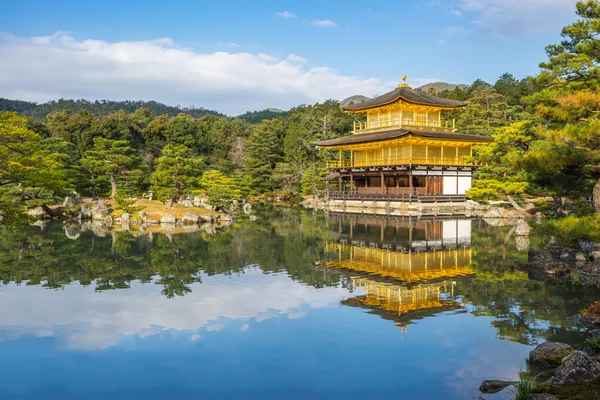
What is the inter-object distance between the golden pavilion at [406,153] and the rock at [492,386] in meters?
26.7

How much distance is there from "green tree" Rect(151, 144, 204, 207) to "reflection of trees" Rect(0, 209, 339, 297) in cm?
675

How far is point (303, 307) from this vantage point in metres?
10.7

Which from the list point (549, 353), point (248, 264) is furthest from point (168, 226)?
point (549, 353)

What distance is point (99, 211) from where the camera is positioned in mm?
30625

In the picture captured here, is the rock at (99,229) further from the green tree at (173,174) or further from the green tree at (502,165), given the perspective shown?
the green tree at (502,165)

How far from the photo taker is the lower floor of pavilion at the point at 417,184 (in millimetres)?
34188

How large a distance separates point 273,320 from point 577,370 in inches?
216

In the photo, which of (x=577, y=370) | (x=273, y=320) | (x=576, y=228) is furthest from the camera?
(x=576, y=228)

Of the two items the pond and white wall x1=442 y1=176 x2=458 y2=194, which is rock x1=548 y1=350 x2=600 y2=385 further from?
white wall x1=442 y1=176 x2=458 y2=194

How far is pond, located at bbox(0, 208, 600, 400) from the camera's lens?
686 cm

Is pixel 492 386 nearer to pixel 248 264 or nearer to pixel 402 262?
pixel 402 262

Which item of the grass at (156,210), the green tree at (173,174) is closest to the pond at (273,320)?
the grass at (156,210)

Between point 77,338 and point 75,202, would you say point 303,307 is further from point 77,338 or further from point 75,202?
point 75,202

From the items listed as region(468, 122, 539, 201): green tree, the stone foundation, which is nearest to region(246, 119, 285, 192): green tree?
the stone foundation
